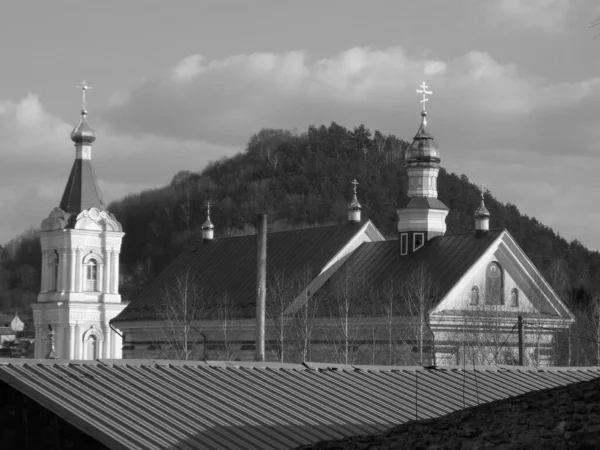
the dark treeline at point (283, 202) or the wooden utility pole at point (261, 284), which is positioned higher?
the dark treeline at point (283, 202)

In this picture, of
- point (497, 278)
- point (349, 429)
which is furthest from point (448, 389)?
point (497, 278)

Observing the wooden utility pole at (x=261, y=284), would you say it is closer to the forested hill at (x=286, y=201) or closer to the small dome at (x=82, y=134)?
the small dome at (x=82, y=134)

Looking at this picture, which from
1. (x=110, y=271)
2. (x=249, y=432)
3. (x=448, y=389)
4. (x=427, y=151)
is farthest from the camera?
(x=110, y=271)

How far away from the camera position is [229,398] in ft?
56.0

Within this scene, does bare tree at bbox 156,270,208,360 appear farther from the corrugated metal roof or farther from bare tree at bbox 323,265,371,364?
the corrugated metal roof

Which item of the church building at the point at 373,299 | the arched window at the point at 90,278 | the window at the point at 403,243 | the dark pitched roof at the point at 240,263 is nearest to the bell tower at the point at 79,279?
the arched window at the point at 90,278

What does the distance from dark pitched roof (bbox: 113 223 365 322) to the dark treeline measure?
5855cm

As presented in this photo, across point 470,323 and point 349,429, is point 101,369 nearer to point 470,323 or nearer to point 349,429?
point 349,429

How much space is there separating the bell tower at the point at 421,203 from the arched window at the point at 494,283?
3293mm

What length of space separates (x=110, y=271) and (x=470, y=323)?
1356 inches

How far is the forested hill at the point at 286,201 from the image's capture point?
409 ft

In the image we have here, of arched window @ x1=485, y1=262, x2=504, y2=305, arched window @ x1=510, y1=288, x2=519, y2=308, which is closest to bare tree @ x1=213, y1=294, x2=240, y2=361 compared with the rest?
arched window @ x1=485, y1=262, x2=504, y2=305

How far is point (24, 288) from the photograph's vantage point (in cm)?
15038

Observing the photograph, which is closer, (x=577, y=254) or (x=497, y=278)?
(x=497, y=278)
